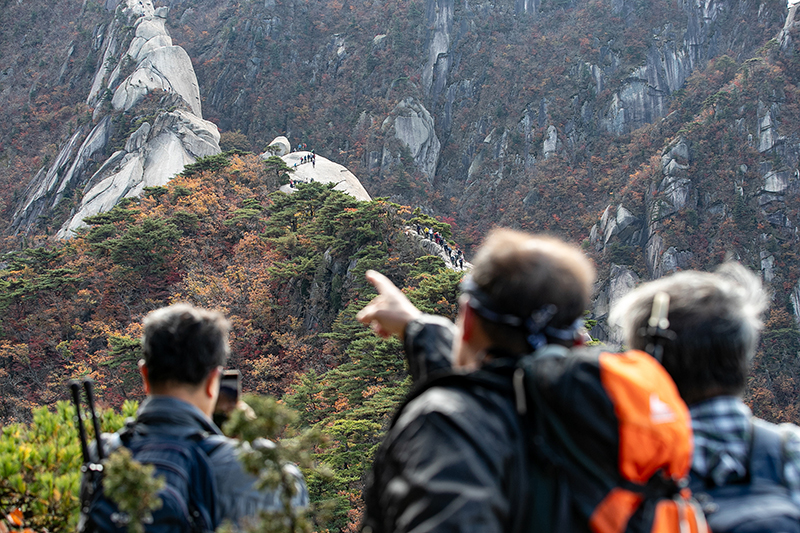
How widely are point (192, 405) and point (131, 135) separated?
1365 inches

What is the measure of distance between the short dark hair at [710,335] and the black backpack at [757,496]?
6.3 inches

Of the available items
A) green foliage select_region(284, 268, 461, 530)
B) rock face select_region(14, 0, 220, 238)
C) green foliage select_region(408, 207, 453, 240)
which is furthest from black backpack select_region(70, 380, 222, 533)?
rock face select_region(14, 0, 220, 238)

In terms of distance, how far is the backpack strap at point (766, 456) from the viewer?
139 centimetres

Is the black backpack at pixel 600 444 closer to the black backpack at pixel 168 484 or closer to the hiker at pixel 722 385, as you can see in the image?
the hiker at pixel 722 385

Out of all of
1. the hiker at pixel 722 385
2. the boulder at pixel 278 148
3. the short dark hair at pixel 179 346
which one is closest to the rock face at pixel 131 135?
the boulder at pixel 278 148

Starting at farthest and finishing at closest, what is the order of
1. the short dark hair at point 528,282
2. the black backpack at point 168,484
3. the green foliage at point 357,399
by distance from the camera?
1. the green foliage at point 357,399
2. the black backpack at point 168,484
3. the short dark hair at point 528,282

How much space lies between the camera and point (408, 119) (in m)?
40.4

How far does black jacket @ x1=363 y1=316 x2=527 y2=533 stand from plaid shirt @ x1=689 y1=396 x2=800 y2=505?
2.05 ft

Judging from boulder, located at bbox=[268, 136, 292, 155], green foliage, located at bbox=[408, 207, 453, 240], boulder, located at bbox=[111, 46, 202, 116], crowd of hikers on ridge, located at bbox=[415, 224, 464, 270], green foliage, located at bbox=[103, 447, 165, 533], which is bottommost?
green foliage, located at bbox=[103, 447, 165, 533]

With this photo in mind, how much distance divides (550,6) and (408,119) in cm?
1630

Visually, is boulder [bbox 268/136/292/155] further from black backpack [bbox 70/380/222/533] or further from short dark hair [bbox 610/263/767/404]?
short dark hair [bbox 610/263/767/404]

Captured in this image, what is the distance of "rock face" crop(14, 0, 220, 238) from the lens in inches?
1155

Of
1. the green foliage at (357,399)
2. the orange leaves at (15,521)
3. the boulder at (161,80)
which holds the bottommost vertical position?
the green foliage at (357,399)

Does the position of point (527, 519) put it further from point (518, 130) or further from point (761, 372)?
point (518, 130)
